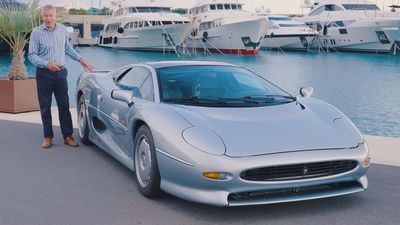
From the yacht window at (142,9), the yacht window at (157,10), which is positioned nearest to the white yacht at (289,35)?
the yacht window at (157,10)

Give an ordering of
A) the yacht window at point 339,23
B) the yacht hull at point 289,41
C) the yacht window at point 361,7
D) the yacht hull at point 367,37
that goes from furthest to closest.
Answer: the yacht window at point 361,7
the yacht hull at point 289,41
the yacht window at point 339,23
the yacht hull at point 367,37

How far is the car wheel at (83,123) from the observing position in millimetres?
7117

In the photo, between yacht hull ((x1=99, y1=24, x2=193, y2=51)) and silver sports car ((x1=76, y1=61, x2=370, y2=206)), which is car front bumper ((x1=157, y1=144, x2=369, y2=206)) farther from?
yacht hull ((x1=99, y1=24, x2=193, y2=51))

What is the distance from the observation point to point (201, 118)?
466 cm

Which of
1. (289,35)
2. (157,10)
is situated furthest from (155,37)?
(289,35)

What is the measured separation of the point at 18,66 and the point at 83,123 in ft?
11.2

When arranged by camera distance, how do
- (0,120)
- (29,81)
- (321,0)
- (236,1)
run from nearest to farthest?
(0,120)
(29,81)
(236,1)
(321,0)

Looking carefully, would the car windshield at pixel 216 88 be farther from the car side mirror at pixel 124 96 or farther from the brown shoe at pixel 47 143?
the brown shoe at pixel 47 143

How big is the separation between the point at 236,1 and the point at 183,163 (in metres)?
58.0

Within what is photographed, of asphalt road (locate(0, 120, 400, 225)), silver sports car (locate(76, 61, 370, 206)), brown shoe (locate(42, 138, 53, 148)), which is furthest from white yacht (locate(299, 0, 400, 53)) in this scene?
silver sports car (locate(76, 61, 370, 206))

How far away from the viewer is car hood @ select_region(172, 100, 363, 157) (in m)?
4.30

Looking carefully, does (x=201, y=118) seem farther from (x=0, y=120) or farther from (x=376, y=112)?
(x=376, y=112)

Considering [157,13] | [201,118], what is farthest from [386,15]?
[201,118]

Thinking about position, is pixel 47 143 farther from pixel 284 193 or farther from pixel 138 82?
pixel 284 193
